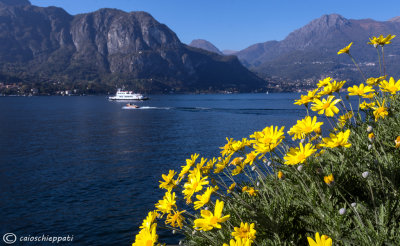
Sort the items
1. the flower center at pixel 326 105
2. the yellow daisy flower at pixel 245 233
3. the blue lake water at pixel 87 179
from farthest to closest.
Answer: the blue lake water at pixel 87 179
the flower center at pixel 326 105
the yellow daisy flower at pixel 245 233

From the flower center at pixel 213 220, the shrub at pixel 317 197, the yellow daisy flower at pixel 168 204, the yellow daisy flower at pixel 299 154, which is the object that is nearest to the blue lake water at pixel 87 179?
the yellow daisy flower at pixel 168 204

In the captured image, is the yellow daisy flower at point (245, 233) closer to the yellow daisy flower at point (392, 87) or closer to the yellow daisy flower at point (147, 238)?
the yellow daisy flower at point (147, 238)

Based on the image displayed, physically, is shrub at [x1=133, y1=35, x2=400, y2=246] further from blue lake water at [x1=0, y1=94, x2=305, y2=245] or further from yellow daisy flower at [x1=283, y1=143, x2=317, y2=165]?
blue lake water at [x1=0, y1=94, x2=305, y2=245]

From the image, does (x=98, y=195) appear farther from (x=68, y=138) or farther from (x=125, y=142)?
(x=68, y=138)

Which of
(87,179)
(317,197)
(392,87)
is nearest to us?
(317,197)

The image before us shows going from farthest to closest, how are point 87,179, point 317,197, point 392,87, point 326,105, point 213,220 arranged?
point 87,179 < point 392,87 < point 326,105 < point 317,197 < point 213,220

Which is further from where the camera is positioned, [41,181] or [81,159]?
[81,159]

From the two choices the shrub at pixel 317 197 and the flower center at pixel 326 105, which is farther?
the flower center at pixel 326 105

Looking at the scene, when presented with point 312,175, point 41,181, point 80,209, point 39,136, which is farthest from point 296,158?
point 39,136

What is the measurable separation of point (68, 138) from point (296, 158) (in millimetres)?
38388

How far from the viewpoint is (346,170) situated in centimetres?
295

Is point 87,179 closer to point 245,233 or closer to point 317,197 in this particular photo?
point 317,197

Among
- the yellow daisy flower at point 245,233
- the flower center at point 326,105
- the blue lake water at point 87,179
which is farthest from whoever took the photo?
the blue lake water at point 87,179

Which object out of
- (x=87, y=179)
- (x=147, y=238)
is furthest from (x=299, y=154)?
(x=87, y=179)
